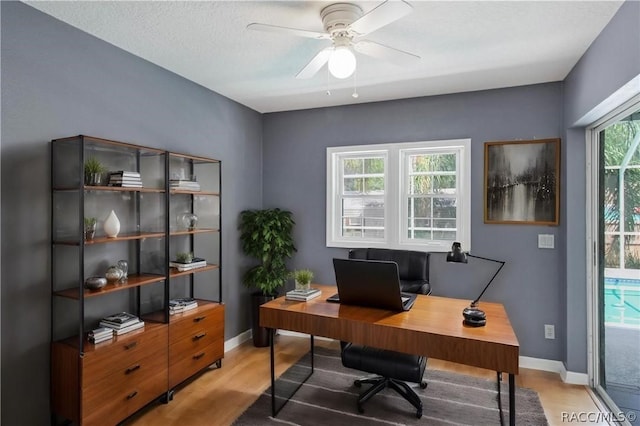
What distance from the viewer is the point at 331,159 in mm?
4168

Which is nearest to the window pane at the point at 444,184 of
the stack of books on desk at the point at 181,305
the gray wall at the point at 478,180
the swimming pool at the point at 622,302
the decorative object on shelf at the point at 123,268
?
the gray wall at the point at 478,180

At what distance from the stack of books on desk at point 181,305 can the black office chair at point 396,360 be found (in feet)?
4.42

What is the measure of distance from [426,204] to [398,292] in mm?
1887

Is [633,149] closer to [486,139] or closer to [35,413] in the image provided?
[486,139]

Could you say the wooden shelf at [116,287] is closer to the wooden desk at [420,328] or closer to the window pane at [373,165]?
the wooden desk at [420,328]

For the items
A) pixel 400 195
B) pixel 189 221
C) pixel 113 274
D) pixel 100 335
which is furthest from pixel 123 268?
pixel 400 195

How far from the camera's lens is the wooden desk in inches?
69.1

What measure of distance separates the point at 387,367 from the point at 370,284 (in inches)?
26.4

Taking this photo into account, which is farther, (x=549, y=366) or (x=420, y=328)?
(x=549, y=366)

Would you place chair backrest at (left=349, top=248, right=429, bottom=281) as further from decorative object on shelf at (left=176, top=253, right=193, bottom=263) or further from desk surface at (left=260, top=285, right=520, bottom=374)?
decorative object on shelf at (left=176, top=253, right=193, bottom=263)

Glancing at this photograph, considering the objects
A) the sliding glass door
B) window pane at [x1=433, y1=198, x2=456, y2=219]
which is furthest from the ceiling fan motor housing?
window pane at [x1=433, y1=198, x2=456, y2=219]

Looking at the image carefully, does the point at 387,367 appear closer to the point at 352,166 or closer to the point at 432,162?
the point at 432,162

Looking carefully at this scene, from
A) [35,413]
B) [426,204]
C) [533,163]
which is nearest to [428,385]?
[426,204]

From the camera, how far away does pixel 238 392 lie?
289 centimetres
